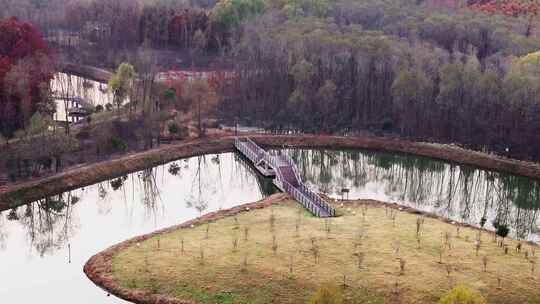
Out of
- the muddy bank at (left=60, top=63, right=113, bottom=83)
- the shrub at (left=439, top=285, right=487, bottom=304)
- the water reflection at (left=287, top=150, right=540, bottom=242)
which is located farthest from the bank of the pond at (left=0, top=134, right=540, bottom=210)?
the shrub at (left=439, top=285, right=487, bottom=304)

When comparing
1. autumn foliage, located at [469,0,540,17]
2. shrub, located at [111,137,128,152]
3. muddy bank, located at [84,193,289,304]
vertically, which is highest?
autumn foliage, located at [469,0,540,17]

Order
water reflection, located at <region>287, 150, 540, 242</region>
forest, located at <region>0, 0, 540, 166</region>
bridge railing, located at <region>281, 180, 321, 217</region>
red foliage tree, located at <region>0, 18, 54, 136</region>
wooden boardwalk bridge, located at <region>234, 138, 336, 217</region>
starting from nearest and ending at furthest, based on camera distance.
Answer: bridge railing, located at <region>281, 180, 321, 217</region> < wooden boardwalk bridge, located at <region>234, 138, 336, 217</region> < water reflection, located at <region>287, 150, 540, 242</region> < red foliage tree, located at <region>0, 18, 54, 136</region> < forest, located at <region>0, 0, 540, 166</region>

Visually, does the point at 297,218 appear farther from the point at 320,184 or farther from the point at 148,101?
the point at 148,101

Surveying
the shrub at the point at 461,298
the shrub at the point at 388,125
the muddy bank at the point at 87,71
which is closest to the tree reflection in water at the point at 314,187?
the shrub at the point at 388,125

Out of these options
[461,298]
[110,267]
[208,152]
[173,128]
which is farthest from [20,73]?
[461,298]

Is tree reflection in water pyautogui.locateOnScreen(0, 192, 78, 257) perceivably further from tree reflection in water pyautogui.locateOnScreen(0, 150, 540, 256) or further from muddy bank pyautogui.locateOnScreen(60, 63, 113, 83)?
muddy bank pyautogui.locateOnScreen(60, 63, 113, 83)

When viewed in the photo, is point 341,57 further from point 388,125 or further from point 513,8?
point 513,8

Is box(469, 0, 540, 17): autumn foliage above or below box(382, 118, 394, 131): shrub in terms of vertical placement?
above

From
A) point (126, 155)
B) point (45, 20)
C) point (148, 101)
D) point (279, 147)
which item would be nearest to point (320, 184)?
point (279, 147)
